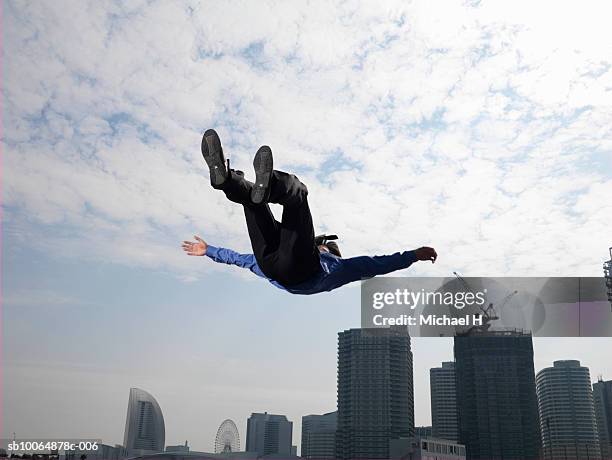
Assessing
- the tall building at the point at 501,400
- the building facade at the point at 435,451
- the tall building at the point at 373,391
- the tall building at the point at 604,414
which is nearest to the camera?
the building facade at the point at 435,451

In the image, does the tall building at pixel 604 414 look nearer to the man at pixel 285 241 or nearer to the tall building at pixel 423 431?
the tall building at pixel 423 431

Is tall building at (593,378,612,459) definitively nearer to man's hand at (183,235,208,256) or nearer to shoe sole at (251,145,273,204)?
man's hand at (183,235,208,256)

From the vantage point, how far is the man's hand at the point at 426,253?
8.25 meters

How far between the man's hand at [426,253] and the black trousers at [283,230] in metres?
1.45

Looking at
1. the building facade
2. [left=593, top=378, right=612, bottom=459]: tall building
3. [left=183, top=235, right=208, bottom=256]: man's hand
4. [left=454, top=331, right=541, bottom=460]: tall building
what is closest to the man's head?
[left=183, top=235, right=208, bottom=256]: man's hand

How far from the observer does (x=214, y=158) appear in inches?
275

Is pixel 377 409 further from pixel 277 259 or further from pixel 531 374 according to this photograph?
pixel 277 259

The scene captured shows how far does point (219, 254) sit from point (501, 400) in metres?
138

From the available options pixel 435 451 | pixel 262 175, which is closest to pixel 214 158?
pixel 262 175

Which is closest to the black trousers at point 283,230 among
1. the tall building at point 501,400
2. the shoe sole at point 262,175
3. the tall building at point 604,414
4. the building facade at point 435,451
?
the shoe sole at point 262,175

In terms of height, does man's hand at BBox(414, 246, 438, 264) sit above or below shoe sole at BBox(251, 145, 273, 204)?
below

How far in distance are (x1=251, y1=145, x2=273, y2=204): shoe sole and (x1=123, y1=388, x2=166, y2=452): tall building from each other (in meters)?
182

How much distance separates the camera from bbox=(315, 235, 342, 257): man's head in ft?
29.9

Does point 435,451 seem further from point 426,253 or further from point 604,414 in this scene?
point 604,414
